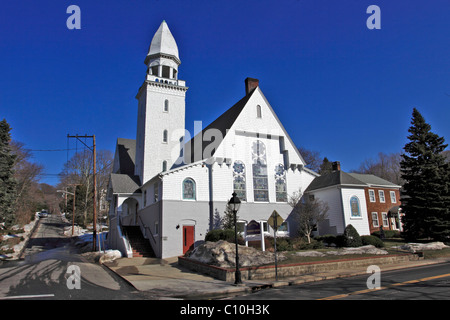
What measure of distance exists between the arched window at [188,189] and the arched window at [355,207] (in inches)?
540

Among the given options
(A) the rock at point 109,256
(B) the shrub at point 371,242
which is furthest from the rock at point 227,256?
(B) the shrub at point 371,242

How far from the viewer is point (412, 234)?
26969 millimetres

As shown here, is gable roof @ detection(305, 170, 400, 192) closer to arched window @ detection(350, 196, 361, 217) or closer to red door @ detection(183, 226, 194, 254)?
arched window @ detection(350, 196, 361, 217)

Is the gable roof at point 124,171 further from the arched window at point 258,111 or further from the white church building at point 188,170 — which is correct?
the arched window at point 258,111

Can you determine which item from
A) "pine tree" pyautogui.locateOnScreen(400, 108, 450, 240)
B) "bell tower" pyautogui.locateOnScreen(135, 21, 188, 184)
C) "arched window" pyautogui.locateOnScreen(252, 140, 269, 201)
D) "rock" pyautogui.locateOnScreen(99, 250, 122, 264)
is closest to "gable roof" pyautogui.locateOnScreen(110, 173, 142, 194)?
"bell tower" pyautogui.locateOnScreen(135, 21, 188, 184)

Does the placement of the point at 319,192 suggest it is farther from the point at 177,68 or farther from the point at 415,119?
the point at 177,68

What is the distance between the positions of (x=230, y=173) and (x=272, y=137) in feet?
19.5

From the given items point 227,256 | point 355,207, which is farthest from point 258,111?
point 227,256

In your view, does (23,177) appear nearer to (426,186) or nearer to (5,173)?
(5,173)

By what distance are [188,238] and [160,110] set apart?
14.2 meters

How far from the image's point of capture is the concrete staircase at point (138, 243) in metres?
23.9

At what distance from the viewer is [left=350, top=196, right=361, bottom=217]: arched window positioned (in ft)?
86.0
